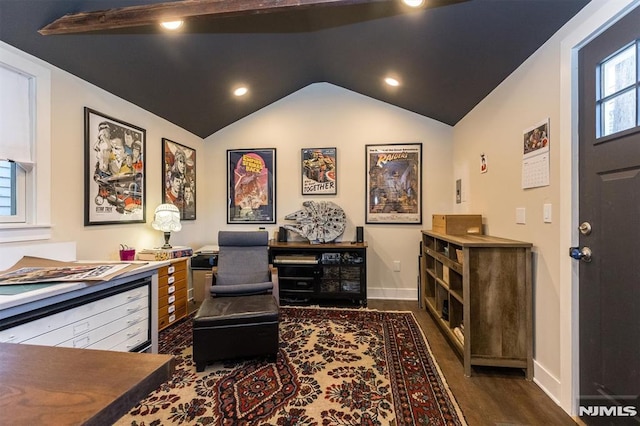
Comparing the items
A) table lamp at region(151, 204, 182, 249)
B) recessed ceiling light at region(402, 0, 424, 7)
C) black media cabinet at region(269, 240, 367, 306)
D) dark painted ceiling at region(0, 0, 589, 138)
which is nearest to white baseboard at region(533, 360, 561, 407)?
black media cabinet at region(269, 240, 367, 306)

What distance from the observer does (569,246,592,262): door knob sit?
1541mm

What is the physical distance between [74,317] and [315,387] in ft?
4.92

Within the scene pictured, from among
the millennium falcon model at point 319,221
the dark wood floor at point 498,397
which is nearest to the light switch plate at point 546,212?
the dark wood floor at point 498,397

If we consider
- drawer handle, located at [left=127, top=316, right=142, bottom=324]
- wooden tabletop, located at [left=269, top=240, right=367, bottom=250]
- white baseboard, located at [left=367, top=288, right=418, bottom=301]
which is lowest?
white baseboard, located at [left=367, top=288, right=418, bottom=301]

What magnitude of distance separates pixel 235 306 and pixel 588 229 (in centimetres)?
235

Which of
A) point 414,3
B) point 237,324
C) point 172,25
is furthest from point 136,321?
point 414,3

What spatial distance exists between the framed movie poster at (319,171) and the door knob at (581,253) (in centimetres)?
272

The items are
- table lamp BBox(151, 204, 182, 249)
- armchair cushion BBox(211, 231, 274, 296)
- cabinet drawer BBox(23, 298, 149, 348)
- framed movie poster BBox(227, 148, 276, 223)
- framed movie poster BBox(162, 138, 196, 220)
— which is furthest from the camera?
framed movie poster BBox(227, 148, 276, 223)

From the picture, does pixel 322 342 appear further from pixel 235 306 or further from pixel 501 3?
pixel 501 3

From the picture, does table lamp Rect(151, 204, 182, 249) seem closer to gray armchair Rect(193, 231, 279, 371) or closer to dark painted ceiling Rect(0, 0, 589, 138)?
gray armchair Rect(193, 231, 279, 371)

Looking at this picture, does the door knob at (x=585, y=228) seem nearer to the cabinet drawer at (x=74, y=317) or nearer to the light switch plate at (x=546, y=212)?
the light switch plate at (x=546, y=212)

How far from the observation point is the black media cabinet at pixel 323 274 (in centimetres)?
352

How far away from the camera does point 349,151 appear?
399 centimetres

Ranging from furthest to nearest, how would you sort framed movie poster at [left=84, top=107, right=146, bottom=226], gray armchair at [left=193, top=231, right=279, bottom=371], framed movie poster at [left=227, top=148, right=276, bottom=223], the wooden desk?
1. framed movie poster at [left=227, top=148, right=276, bottom=223]
2. framed movie poster at [left=84, top=107, right=146, bottom=226]
3. gray armchair at [left=193, top=231, right=279, bottom=371]
4. the wooden desk
